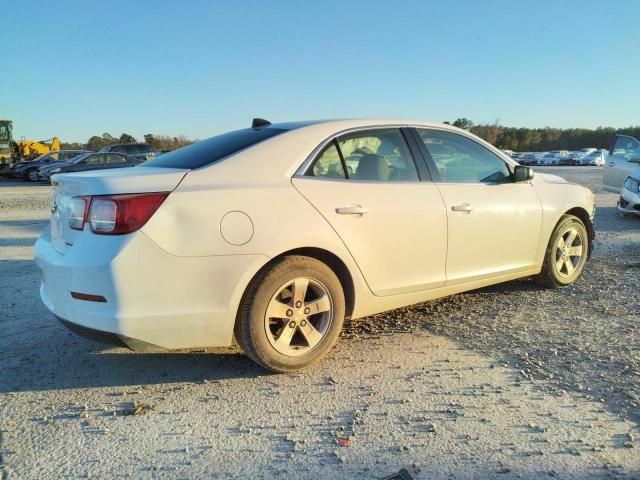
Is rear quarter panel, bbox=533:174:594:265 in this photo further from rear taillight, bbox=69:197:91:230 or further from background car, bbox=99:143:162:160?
background car, bbox=99:143:162:160

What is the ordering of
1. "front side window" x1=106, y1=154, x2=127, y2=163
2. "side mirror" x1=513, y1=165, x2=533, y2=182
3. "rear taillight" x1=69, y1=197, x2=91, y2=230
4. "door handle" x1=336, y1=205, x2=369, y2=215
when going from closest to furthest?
"rear taillight" x1=69, y1=197, x2=91, y2=230, "door handle" x1=336, y1=205, x2=369, y2=215, "side mirror" x1=513, y1=165, x2=533, y2=182, "front side window" x1=106, y1=154, x2=127, y2=163

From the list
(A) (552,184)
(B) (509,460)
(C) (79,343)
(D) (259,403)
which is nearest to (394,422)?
(B) (509,460)

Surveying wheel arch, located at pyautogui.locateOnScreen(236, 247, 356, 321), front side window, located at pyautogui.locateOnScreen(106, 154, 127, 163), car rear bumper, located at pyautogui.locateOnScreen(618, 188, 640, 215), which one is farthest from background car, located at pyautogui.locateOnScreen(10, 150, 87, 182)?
wheel arch, located at pyautogui.locateOnScreen(236, 247, 356, 321)

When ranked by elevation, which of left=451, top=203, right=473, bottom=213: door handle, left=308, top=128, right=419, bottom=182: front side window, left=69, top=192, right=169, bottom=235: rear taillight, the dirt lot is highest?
left=308, top=128, right=419, bottom=182: front side window

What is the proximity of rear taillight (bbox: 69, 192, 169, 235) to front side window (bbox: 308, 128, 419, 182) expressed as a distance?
1.06 m

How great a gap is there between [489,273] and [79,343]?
3.22 metres

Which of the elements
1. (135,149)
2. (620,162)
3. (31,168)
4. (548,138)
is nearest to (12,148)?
(31,168)

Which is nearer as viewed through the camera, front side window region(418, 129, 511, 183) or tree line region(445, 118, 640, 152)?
front side window region(418, 129, 511, 183)

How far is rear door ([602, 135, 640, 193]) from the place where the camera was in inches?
419

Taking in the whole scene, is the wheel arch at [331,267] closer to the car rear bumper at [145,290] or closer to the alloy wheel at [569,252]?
A: the car rear bumper at [145,290]

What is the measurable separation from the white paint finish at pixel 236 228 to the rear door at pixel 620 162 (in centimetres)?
997

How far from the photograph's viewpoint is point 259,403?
2.88 metres

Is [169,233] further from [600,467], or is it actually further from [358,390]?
[600,467]

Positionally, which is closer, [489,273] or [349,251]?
[349,251]
